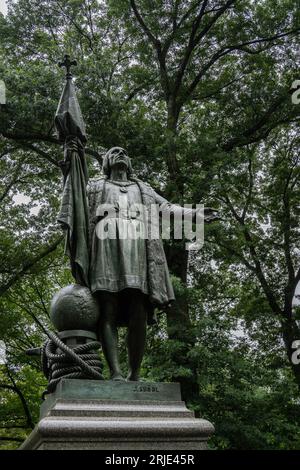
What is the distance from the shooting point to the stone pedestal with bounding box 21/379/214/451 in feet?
14.1

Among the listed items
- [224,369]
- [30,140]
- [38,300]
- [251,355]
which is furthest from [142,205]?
[38,300]

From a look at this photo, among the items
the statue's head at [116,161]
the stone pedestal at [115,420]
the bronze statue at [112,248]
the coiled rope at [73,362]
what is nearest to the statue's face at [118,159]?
the statue's head at [116,161]

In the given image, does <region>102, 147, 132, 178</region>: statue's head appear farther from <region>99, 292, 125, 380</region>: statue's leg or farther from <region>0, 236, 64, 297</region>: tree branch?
<region>0, 236, 64, 297</region>: tree branch

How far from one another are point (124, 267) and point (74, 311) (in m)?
0.63

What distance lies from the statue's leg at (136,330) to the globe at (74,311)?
0.37m

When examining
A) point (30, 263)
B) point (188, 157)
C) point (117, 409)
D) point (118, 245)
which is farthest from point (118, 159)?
point (30, 263)

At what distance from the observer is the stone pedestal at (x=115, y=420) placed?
4309 millimetres

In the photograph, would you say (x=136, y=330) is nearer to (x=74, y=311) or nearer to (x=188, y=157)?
(x=74, y=311)

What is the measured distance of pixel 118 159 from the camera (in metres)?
6.22

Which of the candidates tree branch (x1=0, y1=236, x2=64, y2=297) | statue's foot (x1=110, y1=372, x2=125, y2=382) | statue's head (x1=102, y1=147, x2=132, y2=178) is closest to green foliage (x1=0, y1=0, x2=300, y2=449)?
tree branch (x1=0, y1=236, x2=64, y2=297)

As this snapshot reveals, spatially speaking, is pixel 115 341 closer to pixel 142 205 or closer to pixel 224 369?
pixel 142 205

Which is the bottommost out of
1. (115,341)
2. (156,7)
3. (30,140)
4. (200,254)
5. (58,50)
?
(115,341)

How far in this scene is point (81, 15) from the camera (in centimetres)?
1722

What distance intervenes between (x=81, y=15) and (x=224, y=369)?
11.0m
